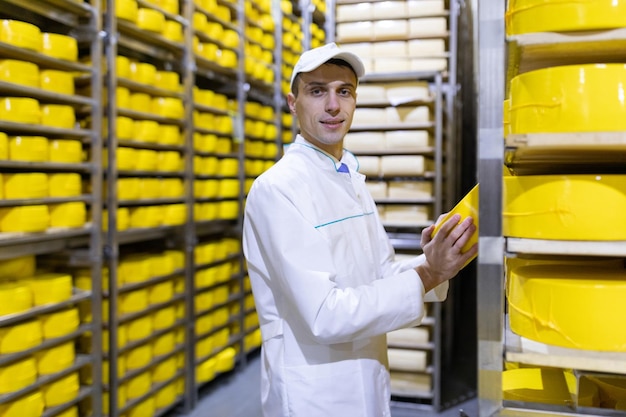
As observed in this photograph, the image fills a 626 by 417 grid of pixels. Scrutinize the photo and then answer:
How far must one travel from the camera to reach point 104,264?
312cm

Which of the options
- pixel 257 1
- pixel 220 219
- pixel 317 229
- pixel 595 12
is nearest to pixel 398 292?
pixel 317 229

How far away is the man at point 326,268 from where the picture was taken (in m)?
1.44

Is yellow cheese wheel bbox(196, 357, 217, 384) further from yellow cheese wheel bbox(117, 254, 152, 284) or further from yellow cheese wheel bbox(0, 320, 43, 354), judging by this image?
yellow cheese wheel bbox(0, 320, 43, 354)

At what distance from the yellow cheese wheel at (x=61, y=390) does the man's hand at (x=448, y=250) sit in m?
2.06

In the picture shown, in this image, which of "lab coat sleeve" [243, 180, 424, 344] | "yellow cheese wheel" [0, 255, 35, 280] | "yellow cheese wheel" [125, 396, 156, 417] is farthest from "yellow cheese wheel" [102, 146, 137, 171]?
"lab coat sleeve" [243, 180, 424, 344]

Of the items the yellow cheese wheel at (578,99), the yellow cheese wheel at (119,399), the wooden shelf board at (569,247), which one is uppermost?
the yellow cheese wheel at (578,99)

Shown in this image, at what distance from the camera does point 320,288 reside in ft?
4.73

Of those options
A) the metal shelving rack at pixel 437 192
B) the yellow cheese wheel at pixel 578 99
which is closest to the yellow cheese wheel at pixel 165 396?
the metal shelving rack at pixel 437 192

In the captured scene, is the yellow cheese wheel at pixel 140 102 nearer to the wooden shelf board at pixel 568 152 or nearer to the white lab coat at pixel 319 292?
the white lab coat at pixel 319 292

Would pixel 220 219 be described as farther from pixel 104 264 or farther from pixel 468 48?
pixel 468 48

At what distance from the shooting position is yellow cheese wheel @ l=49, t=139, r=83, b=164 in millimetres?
2695

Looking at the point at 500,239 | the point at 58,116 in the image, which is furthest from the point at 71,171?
the point at 500,239

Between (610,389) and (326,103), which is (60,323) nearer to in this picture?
(326,103)

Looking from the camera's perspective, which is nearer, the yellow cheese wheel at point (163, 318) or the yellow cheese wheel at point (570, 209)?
the yellow cheese wheel at point (570, 209)
